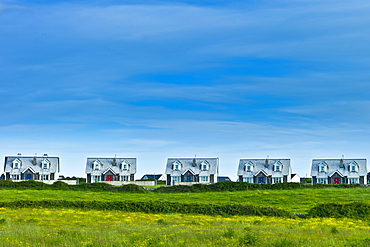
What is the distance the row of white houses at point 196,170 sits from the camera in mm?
110000

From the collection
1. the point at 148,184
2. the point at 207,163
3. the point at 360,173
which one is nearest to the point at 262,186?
the point at 148,184

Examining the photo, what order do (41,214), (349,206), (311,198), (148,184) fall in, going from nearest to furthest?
(41,214), (349,206), (311,198), (148,184)

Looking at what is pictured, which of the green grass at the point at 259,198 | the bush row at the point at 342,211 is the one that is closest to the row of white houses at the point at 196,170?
the green grass at the point at 259,198

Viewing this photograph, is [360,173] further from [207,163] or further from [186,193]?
[186,193]

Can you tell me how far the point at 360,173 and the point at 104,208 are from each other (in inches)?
3281

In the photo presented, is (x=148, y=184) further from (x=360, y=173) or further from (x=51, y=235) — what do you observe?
(x=51, y=235)

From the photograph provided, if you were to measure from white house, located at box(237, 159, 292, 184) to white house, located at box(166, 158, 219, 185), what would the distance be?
6666 millimetres

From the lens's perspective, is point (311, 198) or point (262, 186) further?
point (262, 186)

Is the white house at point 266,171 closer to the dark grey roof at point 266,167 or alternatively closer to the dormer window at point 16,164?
the dark grey roof at point 266,167

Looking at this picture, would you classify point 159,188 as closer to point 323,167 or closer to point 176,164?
point 176,164

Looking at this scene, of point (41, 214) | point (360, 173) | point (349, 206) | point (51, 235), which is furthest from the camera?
point (360, 173)

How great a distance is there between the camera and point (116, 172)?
112 meters

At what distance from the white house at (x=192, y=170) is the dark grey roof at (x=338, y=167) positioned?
2351 centimetres

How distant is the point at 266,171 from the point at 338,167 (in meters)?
17.0
